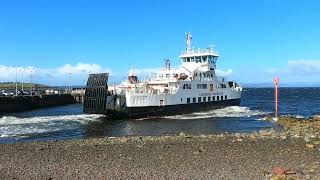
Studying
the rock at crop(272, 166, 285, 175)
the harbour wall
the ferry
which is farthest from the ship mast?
the rock at crop(272, 166, 285, 175)

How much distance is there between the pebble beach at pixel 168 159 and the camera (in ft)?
51.2

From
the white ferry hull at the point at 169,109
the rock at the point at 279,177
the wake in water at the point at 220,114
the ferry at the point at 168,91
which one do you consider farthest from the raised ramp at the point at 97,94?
the rock at the point at 279,177

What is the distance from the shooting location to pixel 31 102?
67.4m

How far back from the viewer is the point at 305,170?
15969 mm

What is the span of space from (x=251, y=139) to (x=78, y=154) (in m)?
10.4

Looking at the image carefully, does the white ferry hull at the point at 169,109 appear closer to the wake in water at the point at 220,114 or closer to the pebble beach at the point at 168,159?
the wake in water at the point at 220,114

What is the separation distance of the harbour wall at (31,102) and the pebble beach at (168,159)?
3847 cm

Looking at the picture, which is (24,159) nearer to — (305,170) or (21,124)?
(305,170)

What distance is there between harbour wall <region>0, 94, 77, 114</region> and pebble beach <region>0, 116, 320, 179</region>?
3847cm

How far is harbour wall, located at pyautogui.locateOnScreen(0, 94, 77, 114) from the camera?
60.2m

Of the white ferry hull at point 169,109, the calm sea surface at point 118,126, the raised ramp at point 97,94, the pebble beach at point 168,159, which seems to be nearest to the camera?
the pebble beach at point 168,159

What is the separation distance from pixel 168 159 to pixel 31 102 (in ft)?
174

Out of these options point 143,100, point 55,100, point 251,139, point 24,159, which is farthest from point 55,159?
point 55,100

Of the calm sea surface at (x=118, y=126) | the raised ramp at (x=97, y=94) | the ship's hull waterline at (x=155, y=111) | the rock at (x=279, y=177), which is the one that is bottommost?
the calm sea surface at (x=118, y=126)
